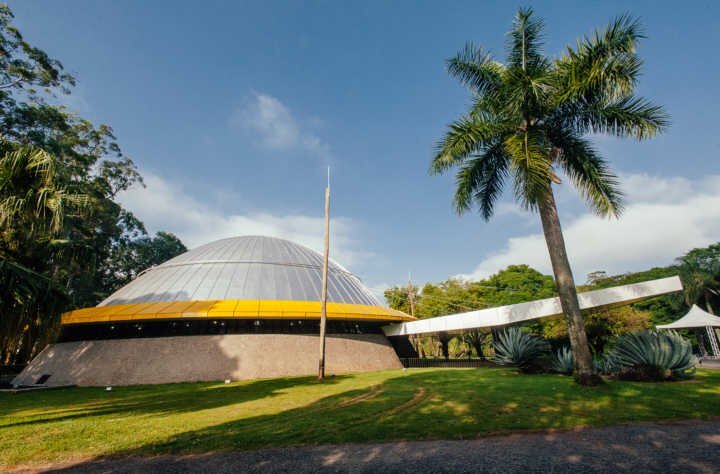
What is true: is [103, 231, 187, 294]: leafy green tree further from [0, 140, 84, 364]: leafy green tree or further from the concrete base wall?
[0, 140, 84, 364]: leafy green tree

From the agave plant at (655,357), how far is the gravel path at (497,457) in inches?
282

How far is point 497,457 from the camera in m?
5.41

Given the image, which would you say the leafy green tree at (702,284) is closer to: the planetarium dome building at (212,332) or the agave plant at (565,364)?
the agave plant at (565,364)

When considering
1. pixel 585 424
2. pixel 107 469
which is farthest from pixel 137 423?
pixel 585 424

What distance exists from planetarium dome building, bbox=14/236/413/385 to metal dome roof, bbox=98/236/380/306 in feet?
0.38

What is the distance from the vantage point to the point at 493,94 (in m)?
14.7

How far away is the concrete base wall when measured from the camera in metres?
20.0

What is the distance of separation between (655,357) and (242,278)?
23.8 metres

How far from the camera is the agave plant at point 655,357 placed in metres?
12.4

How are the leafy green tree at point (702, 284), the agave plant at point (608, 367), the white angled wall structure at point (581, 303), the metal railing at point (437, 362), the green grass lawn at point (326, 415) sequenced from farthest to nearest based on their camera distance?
the leafy green tree at point (702, 284), the metal railing at point (437, 362), the white angled wall structure at point (581, 303), the agave plant at point (608, 367), the green grass lawn at point (326, 415)

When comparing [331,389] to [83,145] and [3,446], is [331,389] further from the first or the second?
[83,145]

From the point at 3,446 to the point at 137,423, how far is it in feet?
8.19

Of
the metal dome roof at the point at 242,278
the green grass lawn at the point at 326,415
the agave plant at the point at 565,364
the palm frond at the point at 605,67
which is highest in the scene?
the palm frond at the point at 605,67

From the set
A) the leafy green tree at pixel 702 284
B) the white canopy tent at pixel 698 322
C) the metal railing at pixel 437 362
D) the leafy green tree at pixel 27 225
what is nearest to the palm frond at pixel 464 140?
the leafy green tree at pixel 27 225
